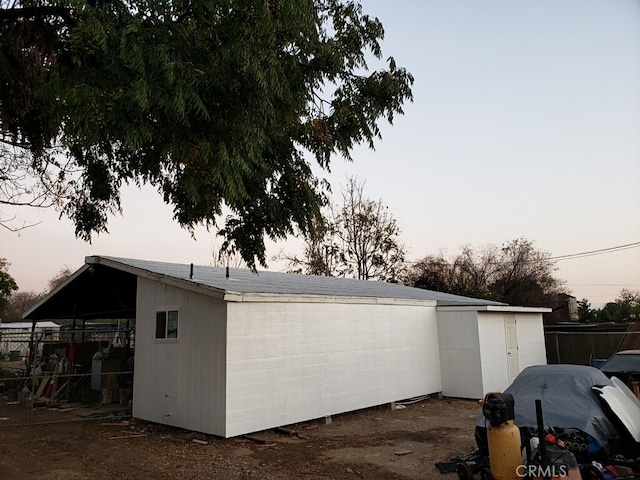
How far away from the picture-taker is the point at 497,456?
491 cm

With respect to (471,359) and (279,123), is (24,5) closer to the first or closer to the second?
(279,123)

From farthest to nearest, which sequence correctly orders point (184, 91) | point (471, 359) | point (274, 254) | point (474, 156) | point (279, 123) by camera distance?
point (274, 254)
point (474, 156)
point (471, 359)
point (279, 123)
point (184, 91)

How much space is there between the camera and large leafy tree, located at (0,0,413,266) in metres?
4.47

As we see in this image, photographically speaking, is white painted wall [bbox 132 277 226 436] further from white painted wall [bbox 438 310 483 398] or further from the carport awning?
white painted wall [bbox 438 310 483 398]

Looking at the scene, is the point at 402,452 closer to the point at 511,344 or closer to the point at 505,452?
the point at 505,452

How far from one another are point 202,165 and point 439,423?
306 inches

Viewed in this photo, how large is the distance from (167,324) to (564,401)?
7.35 m

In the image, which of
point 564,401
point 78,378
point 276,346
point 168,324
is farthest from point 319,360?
point 78,378

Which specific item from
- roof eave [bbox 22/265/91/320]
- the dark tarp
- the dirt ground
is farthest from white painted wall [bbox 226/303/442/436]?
roof eave [bbox 22/265/91/320]

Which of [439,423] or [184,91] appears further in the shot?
[439,423]

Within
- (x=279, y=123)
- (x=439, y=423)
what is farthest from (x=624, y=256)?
(x=279, y=123)

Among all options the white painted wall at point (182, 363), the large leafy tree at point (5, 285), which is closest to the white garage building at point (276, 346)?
the white painted wall at point (182, 363)

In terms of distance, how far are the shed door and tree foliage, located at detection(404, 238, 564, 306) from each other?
18.5 meters

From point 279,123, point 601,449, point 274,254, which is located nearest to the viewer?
point 601,449
